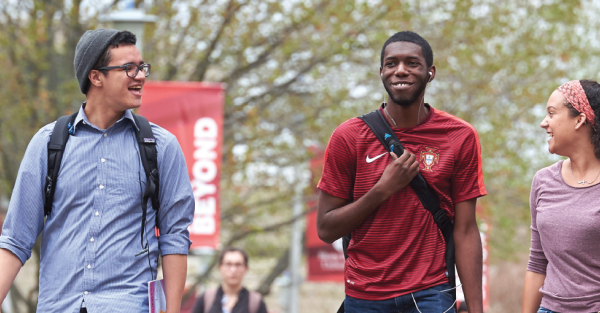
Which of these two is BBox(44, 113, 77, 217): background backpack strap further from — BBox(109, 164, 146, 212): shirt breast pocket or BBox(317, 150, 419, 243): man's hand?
BBox(317, 150, 419, 243): man's hand

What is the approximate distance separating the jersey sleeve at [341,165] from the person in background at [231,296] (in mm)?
3448

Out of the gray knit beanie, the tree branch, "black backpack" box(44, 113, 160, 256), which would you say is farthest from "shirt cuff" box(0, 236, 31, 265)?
the tree branch

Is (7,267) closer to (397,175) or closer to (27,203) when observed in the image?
(27,203)

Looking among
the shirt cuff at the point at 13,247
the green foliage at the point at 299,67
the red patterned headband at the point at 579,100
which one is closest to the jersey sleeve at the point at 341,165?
the red patterned headband at the point at 579,100

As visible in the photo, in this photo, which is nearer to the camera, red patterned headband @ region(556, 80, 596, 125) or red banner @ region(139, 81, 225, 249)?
red patterned headband @ region(556, 80, 596, 125)

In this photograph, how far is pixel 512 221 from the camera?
15.1 meters

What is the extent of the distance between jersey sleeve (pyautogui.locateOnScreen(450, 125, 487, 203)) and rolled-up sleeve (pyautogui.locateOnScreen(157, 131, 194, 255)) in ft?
4.31

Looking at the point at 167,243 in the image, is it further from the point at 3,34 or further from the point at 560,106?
the point at 3,34

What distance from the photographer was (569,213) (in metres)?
3.71

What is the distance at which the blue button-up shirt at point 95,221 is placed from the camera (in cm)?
337

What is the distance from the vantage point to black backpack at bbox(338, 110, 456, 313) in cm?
375

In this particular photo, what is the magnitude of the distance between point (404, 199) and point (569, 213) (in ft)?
2.60

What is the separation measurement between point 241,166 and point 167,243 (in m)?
9.38

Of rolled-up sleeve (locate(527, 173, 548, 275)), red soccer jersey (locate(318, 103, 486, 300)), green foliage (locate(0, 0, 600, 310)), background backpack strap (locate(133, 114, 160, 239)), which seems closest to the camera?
background backpack strap (locate(133, 114, 160, 239))
